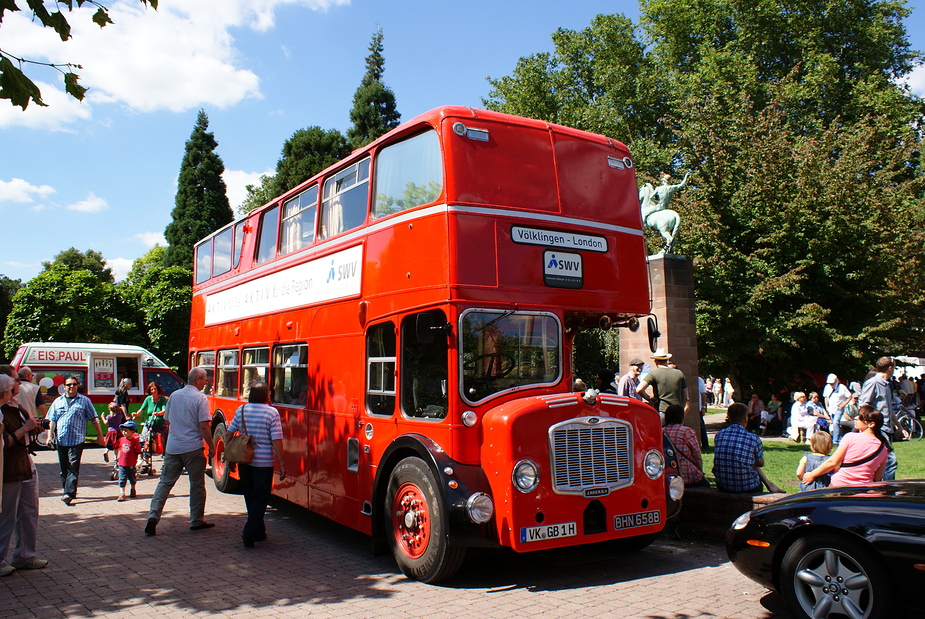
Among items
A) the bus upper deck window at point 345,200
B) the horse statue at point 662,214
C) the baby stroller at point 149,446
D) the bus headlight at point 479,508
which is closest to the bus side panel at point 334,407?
the bus upper deck window at point 345,200

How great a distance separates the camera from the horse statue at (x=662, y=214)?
15023 millimetres

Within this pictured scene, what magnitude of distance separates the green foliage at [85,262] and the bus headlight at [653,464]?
60.7 m

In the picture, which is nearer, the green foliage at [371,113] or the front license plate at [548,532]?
the front license plate at [548,532]

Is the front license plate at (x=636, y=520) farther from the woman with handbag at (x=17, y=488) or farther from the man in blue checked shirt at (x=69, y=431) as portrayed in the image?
the man in blue checked shirt at (x=69, y=431)

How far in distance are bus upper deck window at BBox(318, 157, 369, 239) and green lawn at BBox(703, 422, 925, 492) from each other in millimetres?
5716

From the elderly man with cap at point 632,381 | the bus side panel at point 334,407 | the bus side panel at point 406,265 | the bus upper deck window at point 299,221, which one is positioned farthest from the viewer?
the elderly man with cap at point 632,381

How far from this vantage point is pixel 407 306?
684cm

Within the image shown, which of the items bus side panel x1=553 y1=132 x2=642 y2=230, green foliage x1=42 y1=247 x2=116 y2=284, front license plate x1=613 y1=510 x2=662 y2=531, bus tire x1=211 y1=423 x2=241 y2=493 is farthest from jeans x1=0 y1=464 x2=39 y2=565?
green foliage x1=42 y1=247 x2=116 y2=284

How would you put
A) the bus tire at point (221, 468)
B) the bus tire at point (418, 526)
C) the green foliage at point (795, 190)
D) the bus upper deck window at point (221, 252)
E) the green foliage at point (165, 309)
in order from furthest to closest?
the green foliage at point (165, 309) < the green foliage at point (795, 190) < the bus upper deck window at point (221, 252) < the bus tire at point (221, 468) < the bus tire at point (418, 526)

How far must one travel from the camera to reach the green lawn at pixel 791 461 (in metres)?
10.6

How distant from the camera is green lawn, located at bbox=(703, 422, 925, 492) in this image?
34.7 ft

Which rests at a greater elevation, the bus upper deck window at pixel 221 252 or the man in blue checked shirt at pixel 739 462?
the bus upper deck window at pixel 221 252

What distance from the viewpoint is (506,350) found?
6.49 meters

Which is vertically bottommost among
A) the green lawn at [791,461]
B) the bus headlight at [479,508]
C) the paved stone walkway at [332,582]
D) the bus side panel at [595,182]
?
the paved stone walkway at [332,582]
